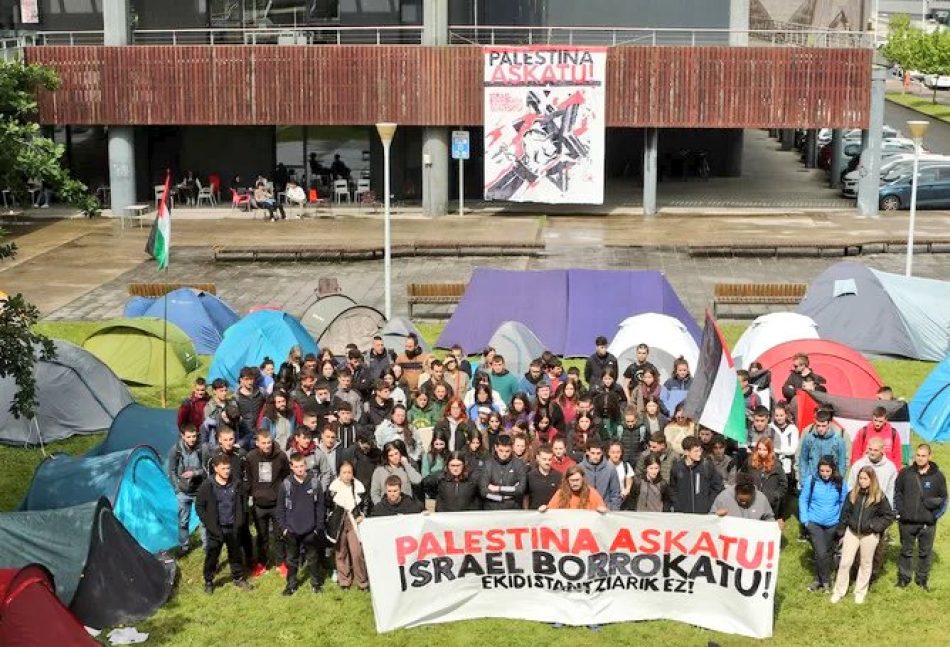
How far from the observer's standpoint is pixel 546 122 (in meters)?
37.9

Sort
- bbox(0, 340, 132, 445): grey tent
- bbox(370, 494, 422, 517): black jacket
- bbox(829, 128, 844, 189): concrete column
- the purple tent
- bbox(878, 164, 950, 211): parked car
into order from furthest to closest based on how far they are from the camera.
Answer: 1. bbox(829, 128, 844, 189): concrete column
2. bbox(878, 164, 950, 211): parked car
3. the purple tent
4. bbox(0, 340, 132, 445): grey tent
5. bbox(370, 494, 422, 517): black jacket

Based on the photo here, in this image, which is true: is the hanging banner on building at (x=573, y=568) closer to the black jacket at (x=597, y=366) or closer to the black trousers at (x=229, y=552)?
the black trousers at (x=229, y=552)

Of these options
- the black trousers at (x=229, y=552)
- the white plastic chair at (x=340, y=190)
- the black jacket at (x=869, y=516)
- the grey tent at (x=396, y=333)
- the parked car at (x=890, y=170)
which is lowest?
the black trousers at (x=229, y=552)

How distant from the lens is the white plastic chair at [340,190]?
137 feet

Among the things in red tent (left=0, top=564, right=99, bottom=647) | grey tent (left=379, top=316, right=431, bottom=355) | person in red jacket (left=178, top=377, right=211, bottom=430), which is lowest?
red tent (left=0, top=564, right=99, bottom=647)

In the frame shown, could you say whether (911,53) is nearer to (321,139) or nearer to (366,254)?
(321,139)

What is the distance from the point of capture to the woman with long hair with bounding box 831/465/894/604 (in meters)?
13.3

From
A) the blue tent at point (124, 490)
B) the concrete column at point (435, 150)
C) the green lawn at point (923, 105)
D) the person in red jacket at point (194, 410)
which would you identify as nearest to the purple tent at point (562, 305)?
the person in red jacket at point (194, 410)

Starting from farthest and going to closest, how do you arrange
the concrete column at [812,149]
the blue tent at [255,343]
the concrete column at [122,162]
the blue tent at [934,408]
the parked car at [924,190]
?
the concrete column at [812,149], the parked car at [924,190], the concrete column at [122,162], the blue tent at [255,343], the blue tent at [934,408]

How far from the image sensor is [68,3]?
137ft

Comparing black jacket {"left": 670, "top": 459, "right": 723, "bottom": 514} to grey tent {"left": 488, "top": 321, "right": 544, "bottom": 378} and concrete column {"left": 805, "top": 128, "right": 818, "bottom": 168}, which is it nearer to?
grey tent {"left": 488, "top": 321, "right": 544, "bottom": 378}

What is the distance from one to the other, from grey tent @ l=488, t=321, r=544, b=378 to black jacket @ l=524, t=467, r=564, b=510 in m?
6.84

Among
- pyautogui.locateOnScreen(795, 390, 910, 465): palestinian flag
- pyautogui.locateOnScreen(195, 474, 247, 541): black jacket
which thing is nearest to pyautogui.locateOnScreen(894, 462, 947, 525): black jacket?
pyautogui.locateOnScreen(795, 390, 910, 465): palestinian flag

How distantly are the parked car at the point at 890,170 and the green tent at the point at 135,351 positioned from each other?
888 inches
